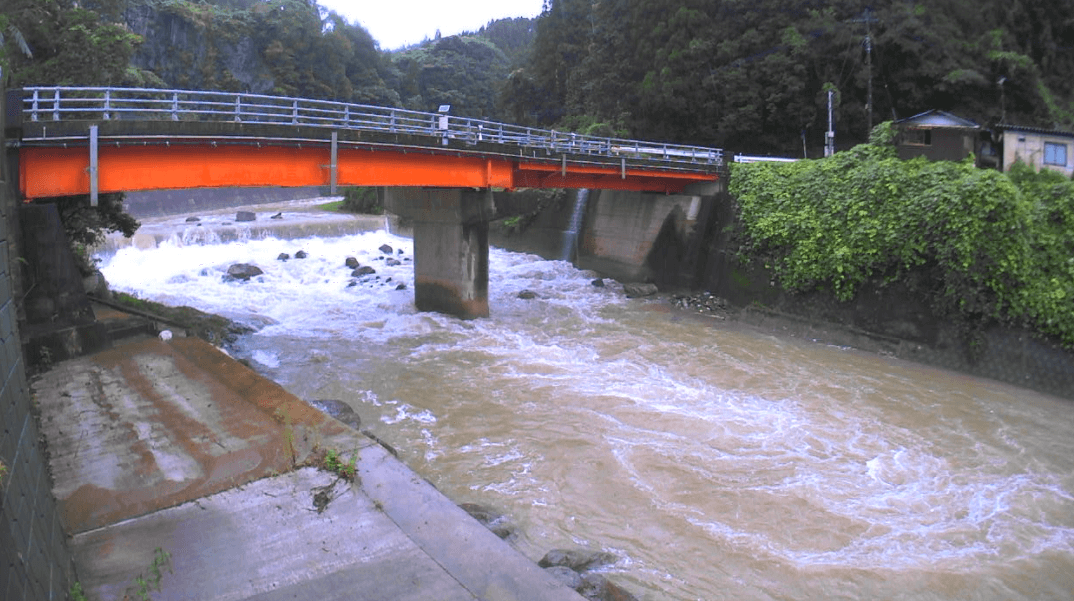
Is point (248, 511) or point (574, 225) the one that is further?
point (574, 225)

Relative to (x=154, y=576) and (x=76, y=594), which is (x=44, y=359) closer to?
(x=154, y=576)

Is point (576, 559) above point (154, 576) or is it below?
below

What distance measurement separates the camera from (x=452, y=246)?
2200 cm

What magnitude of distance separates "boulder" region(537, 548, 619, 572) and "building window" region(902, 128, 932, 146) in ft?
68.9

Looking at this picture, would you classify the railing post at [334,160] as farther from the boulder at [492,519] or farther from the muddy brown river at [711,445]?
the boulder at [492,519]

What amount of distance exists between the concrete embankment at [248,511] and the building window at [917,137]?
21878 millimetres

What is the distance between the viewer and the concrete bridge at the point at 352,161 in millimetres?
12891

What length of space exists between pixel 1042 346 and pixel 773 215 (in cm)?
845

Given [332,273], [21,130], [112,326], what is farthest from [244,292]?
[21,130]

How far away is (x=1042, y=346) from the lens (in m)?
16.2

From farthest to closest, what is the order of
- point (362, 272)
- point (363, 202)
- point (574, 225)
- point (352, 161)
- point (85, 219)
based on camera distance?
point (363, 202) < point (574, 225) < point (362, 272) < point (352, 161) < point (85, 219)

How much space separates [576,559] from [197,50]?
64.9 m

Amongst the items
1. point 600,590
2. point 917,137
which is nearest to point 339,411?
point 600,590

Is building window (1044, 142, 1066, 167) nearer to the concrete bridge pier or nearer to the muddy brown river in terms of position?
the muddy brown river
